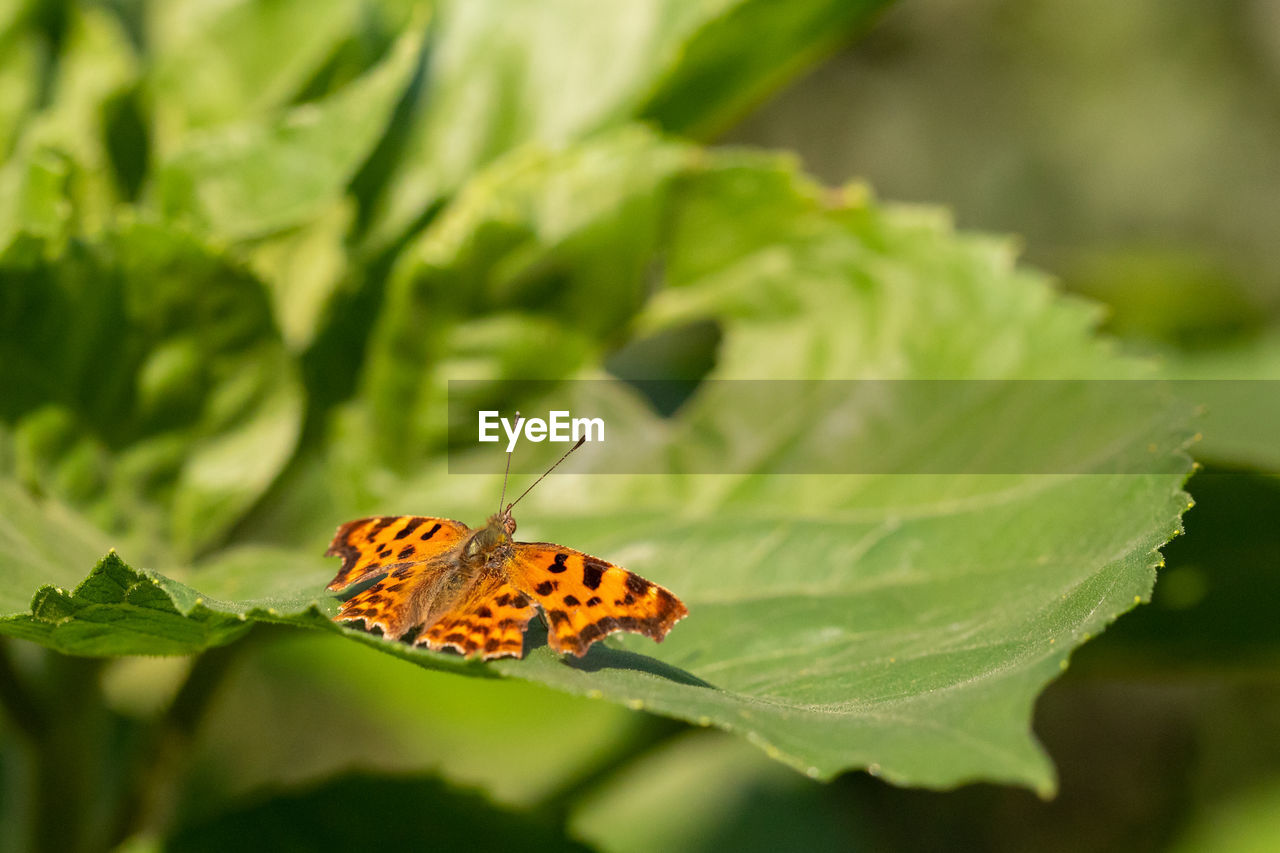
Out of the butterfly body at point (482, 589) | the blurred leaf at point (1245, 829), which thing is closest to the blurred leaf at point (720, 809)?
the blurred leaf at point (1245, 829)

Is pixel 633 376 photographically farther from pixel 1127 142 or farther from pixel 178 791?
pixel 1127 142

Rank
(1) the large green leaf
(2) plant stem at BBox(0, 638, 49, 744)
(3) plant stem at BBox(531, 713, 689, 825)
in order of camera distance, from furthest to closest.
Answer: (3) plant stem at BBox(531, 713, 689, 825) < (2) plant stem at BBox(0, 638, 49, 744) < (1) the large green leaf

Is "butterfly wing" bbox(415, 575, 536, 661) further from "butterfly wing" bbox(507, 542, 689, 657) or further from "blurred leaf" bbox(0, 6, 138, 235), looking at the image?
"blurred leaf" bbox(0, 6, 138, 235)

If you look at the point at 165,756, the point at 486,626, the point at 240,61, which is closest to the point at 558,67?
the point at 240,61

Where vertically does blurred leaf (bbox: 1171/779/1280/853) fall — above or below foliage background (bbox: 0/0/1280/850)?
below

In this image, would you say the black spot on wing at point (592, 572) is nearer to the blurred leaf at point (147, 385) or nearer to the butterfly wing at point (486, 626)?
Result: the butterfly wing at point (486, 626)

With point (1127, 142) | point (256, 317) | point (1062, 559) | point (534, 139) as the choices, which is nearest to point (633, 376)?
point (534, 139)

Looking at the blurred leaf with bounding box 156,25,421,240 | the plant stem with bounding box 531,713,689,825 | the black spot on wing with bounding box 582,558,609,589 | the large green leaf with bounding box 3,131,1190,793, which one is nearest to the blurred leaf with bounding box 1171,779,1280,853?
the plant stem with bounding box 531,713,689,825
